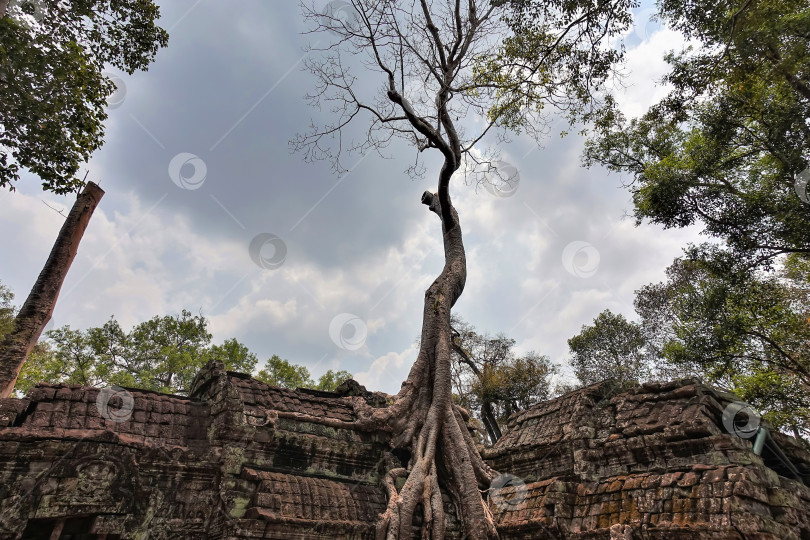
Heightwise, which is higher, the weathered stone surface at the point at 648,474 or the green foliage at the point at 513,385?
the green foliage at the point at 513,385

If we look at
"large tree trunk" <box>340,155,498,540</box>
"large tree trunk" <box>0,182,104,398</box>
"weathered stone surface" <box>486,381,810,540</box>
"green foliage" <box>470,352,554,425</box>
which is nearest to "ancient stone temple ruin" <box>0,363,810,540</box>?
"weathered stone surface" <box>486,381,810,540</box>

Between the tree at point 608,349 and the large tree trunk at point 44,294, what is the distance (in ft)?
64.5

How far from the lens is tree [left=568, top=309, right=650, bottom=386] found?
832 inches

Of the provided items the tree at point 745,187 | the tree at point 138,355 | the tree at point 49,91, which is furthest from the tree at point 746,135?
the tree at point 138,355

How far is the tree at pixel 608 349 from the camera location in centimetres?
2112

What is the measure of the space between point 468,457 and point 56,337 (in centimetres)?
2219

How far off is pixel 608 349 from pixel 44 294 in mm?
20991

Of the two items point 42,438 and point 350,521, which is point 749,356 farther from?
point 42,438

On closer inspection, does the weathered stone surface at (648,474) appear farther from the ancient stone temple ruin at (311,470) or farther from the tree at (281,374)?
the tree at (281,374)

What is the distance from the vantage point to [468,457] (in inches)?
281

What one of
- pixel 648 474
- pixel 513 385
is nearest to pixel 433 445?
pixel 648 474

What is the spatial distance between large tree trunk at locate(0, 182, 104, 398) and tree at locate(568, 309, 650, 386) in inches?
774

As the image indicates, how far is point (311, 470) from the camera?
21.3ft

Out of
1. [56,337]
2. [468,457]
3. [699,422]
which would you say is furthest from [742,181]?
[56,337]
